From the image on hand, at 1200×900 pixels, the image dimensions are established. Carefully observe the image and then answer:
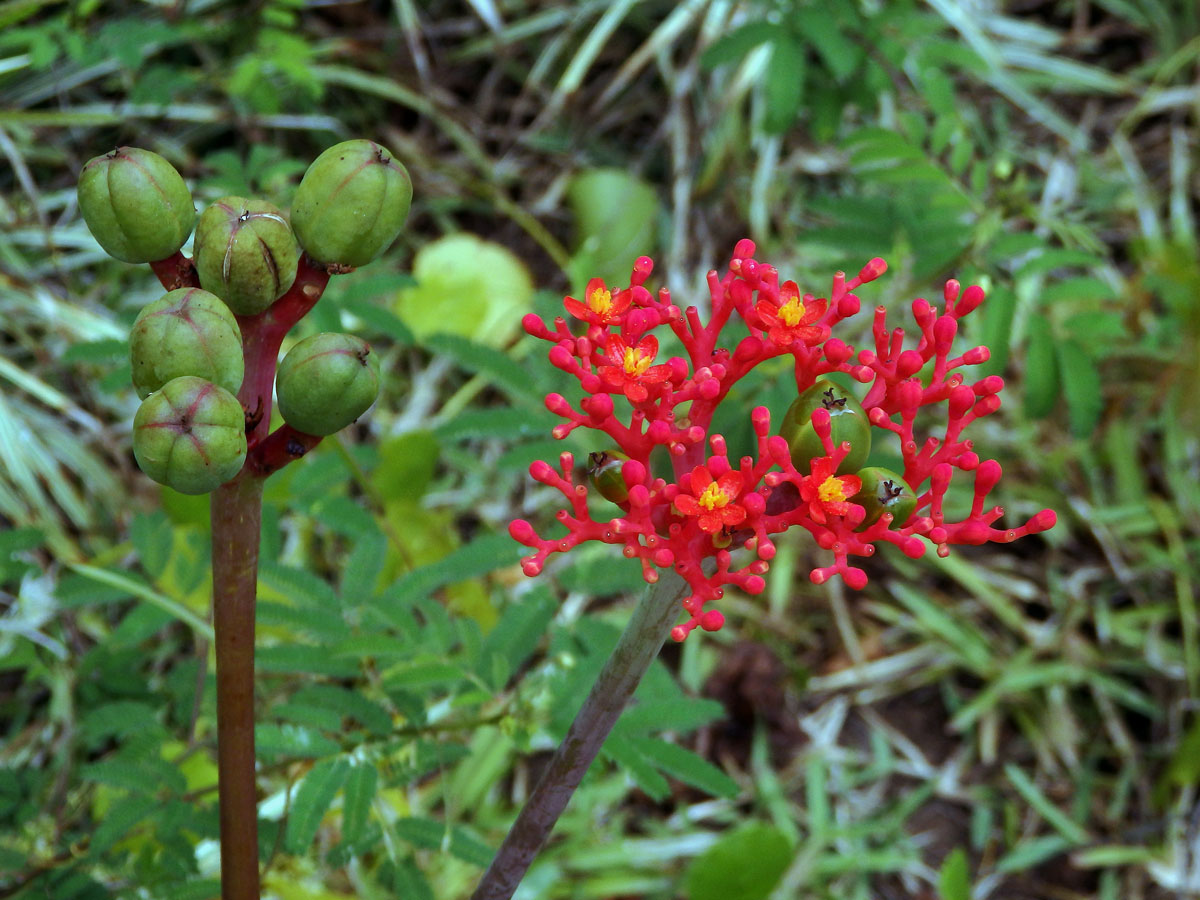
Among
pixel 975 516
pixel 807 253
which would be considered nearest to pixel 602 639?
pixel 975 516

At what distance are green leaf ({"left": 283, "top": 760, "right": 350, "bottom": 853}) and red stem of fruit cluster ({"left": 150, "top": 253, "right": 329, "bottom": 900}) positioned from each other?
446mm

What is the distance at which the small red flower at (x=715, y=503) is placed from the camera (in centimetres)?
103

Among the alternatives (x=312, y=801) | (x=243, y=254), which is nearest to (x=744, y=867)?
(x=312, y=801)

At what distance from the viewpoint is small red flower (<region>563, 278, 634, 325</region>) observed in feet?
4.01

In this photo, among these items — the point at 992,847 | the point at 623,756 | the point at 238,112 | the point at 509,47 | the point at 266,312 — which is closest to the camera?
the point at 266,312

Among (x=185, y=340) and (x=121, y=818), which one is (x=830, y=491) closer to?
(x=185, y=340)

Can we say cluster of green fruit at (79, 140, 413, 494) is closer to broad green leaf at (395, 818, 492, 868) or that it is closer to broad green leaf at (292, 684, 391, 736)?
broad green leaf at (292, 684, 391, 736)

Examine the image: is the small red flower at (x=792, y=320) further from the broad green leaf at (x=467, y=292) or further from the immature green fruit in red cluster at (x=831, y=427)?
the broad green leaf at (x=467, y=292)

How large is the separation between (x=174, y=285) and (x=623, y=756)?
3.25 feet

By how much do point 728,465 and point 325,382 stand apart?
0.39 m

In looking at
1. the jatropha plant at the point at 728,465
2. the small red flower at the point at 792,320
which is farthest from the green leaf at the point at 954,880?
the small red flower at the point at 792,320

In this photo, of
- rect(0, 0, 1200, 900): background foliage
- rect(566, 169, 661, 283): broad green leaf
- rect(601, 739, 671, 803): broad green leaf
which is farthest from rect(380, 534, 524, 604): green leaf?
rect(566, 169, 661, 283): broad green leaf

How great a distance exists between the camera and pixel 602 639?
2.07m

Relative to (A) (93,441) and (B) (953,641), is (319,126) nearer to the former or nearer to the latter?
(A) (93,441)
